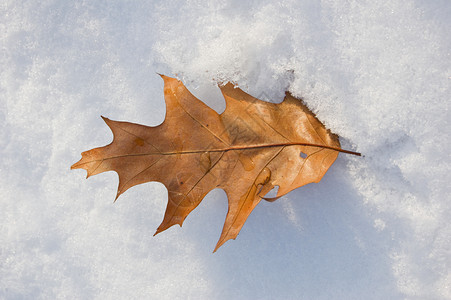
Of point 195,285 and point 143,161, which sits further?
point 195,285

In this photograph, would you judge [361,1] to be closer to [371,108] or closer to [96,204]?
[371,108]

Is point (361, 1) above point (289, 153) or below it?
above

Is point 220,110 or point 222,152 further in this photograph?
point 220,110

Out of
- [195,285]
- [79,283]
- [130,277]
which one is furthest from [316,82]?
[79,283]
